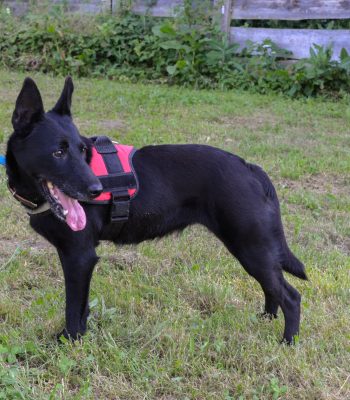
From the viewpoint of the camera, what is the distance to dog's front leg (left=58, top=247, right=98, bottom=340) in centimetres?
285

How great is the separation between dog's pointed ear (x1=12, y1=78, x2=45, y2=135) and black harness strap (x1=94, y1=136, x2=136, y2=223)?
1.30 ft

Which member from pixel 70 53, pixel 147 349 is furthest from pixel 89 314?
pixel 70 53

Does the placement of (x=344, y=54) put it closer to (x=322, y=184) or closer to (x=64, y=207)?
(x=322, y=184)

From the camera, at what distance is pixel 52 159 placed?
2680 millimetres

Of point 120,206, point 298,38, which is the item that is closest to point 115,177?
point 120,206

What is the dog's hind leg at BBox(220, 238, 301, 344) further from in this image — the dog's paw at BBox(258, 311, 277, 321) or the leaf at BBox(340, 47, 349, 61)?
the leaf at BBox(340, 47, 349, 61)

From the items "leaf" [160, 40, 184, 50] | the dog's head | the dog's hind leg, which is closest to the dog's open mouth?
the dog's head

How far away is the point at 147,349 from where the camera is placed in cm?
291

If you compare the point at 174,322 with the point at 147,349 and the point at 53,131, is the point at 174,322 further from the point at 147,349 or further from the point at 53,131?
the point at 53,131

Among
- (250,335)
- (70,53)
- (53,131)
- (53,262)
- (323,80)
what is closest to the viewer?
(53,131)

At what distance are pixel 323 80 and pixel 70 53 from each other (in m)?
4.76

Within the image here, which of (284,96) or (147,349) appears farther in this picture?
(284,96)

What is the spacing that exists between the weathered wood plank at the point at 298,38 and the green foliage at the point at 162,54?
0.20 metres

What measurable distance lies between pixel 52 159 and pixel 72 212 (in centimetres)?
27
